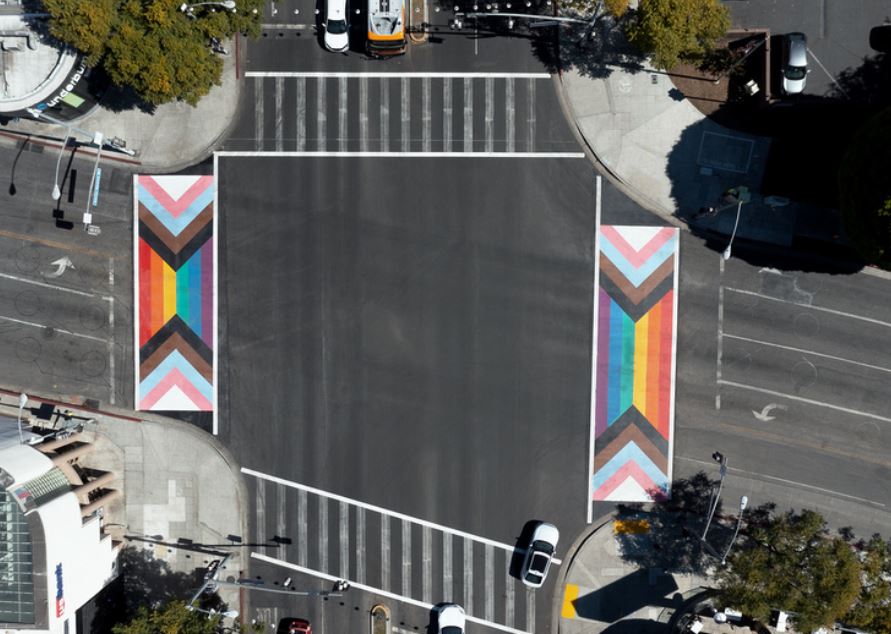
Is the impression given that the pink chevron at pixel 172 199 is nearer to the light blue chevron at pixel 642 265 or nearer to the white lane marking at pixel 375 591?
the white lane marking at pixel 375 591

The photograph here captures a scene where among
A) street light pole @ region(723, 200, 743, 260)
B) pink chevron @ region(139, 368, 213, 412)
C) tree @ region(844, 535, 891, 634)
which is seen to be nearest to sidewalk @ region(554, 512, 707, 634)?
tree @ region(844, 535, 891, 634)

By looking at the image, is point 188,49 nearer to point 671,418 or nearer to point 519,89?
point 519,89

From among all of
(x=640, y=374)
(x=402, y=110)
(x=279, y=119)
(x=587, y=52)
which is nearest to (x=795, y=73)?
(x=587, y=52)

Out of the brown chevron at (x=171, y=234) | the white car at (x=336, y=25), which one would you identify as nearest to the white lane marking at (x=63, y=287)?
the brown chevron at (x=171, y=234)

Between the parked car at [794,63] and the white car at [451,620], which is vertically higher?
the parked car at [794,63]

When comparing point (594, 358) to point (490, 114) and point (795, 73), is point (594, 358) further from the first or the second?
point (795, 73)

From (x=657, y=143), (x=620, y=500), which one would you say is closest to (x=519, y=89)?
(x=657, y=143)
